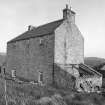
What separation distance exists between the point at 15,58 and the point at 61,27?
13494 mm

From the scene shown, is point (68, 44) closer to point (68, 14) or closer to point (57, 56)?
point (57, 56)

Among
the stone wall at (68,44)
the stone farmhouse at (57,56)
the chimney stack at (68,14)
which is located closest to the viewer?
the stone farmhouse at (57,56)

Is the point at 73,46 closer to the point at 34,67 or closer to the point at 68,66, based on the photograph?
the point at 68,66

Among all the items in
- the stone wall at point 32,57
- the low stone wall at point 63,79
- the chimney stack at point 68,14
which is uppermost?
the chimney stack at point 68,14

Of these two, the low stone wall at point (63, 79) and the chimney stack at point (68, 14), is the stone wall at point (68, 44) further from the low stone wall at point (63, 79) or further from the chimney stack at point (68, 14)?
the low stone wall at point (63, 79)

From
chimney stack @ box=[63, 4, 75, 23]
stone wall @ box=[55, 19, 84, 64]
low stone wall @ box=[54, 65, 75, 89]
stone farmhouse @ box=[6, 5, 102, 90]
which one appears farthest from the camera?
chimney stack @ box=[63, 4, 75, 23]

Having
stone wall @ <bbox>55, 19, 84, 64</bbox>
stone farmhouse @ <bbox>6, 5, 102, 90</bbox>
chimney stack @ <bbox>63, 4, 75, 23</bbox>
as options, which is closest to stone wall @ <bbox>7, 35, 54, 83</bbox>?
stone farmhouse @ <bbox>6, 5, 102, 90</bbox>

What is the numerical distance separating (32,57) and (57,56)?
563cm

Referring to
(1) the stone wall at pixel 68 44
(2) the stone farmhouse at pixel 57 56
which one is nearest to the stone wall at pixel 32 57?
(2) the stone farmhouse at pixel 57 56

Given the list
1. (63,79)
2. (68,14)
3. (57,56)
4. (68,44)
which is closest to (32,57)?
(57,56)

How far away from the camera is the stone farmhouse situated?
743 inches

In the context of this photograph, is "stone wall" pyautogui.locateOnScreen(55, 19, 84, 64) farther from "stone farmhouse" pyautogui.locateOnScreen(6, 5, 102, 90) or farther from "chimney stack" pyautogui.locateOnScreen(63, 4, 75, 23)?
"chimney stack" pyautogui.locateOnScreen(63, 4, 75, 23)

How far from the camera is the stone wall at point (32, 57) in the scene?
20.3 meters

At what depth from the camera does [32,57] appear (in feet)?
77.1
